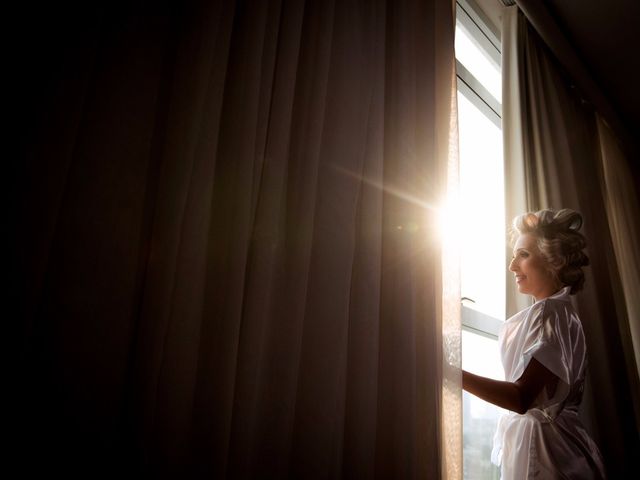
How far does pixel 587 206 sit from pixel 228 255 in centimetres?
228

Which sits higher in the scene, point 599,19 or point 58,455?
point 599,19

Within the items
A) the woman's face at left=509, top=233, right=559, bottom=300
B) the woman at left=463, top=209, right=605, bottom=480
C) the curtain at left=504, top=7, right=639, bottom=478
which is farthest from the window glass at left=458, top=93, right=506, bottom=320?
the woman at left=463, top=209, right=605, bottom=480

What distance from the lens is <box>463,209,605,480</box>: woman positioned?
1.06 m

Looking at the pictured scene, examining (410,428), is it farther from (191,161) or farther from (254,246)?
(191,161)

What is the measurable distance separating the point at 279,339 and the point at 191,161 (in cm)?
36

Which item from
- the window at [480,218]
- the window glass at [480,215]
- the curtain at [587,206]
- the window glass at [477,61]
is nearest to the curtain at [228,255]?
the window at [480,218]

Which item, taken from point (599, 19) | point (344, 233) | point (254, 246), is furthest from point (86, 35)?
point (599, 19)

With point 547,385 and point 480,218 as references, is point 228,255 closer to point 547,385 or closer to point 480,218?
point 547,385

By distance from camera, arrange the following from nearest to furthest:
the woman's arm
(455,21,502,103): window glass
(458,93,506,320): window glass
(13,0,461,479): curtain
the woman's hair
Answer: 1. (13,0,461,479): curtain
2. the woman's arm
3. the woman's hair
4. (458,93,506,320): window glass
5. (455,21,502,103): window glass

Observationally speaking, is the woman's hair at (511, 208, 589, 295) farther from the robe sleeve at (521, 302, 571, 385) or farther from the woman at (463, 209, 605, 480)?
the robe sleeve at (521, 302, 571, 385)

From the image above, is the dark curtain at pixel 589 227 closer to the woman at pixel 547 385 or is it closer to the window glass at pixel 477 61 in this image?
the window glass at pixel 477 61

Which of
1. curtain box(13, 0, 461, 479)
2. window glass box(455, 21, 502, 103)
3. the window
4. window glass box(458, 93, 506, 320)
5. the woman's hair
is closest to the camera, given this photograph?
curtain box(13, 0, 461, 479)

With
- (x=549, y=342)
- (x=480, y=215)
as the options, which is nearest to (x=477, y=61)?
(x=480, y=215)

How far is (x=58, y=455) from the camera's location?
55cm
